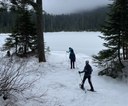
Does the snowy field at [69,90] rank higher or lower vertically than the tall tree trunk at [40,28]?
lower

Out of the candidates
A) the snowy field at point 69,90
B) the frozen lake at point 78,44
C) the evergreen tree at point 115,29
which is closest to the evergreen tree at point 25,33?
the snowy field at point 69,90

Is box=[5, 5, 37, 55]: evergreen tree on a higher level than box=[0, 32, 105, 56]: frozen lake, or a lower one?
higher

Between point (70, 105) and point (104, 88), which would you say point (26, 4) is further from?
point (70, 105)

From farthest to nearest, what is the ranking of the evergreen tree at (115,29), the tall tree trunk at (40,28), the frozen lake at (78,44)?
the frozen lake at (78,44), the tall tree trunk at (40,28), the evergreen tree at (115,29)

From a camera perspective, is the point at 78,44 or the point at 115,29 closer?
the point at 115,29

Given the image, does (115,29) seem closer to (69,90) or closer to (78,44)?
(69,90)

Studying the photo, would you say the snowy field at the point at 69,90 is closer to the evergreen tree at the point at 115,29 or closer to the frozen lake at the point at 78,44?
the evergreen tree at the point at 115,29

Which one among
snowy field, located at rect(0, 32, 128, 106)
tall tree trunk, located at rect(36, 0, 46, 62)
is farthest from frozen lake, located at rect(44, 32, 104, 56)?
snowy field, located at rect(0, 32, 128, 106)

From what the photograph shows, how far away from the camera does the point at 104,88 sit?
50.7ft

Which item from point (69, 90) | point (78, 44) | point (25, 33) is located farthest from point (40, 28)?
point (78, 44)

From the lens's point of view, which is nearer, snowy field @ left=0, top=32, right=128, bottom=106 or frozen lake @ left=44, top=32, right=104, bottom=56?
snowy field @ left=0, top=32, right=128, bottom=106

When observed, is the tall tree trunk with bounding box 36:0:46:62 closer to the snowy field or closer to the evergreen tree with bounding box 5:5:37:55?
the snowy field

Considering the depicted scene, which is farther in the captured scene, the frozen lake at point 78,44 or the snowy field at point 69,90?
the frozen lake at point 78,44

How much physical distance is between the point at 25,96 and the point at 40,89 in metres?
2.02
